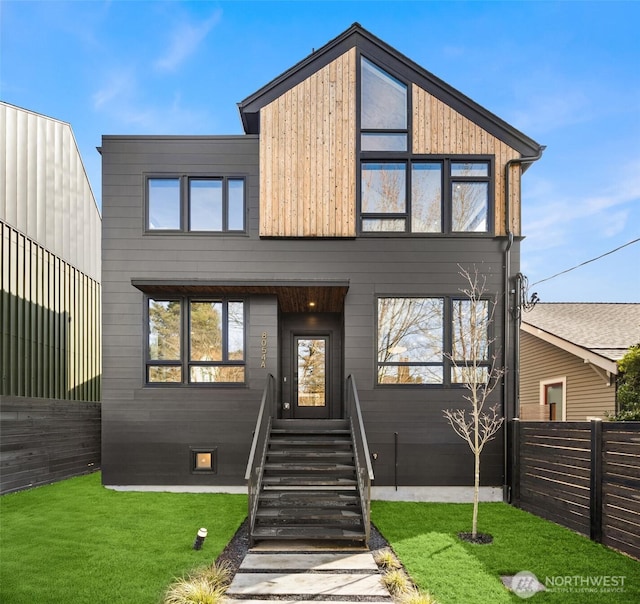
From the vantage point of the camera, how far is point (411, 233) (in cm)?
823

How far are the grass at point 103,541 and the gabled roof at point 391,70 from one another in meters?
6.67

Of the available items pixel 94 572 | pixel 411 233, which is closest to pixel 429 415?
pixel 411 233

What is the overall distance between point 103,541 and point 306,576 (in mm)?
2515

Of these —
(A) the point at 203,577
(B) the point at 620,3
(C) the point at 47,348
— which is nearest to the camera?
(A) the point at 203,577

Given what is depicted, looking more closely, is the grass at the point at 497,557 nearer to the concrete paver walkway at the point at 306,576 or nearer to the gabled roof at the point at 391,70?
the concrete paver walkway at the point at 306,576

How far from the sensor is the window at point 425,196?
8297 mm

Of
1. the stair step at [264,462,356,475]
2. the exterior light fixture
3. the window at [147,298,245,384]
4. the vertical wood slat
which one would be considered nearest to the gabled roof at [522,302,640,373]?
the stair step at [264,462,356,475]

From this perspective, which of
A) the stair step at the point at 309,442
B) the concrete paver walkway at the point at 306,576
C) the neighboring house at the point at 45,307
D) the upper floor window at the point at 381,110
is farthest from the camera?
the neighboring house at the point at 45,307

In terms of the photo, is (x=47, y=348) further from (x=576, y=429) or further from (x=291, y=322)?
(x=576, y=429)

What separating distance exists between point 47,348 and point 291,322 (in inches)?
254

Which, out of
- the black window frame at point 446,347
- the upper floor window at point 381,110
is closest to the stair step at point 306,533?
the black window frame at point 446,347

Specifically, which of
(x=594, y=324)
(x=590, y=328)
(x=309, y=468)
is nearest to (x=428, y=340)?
(x=309, y=468)

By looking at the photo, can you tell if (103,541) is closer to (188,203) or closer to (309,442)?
(309,442)

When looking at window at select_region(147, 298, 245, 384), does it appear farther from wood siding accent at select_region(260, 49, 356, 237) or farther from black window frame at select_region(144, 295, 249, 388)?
wood siding accent at select_region(260, 49, 356, 237)
